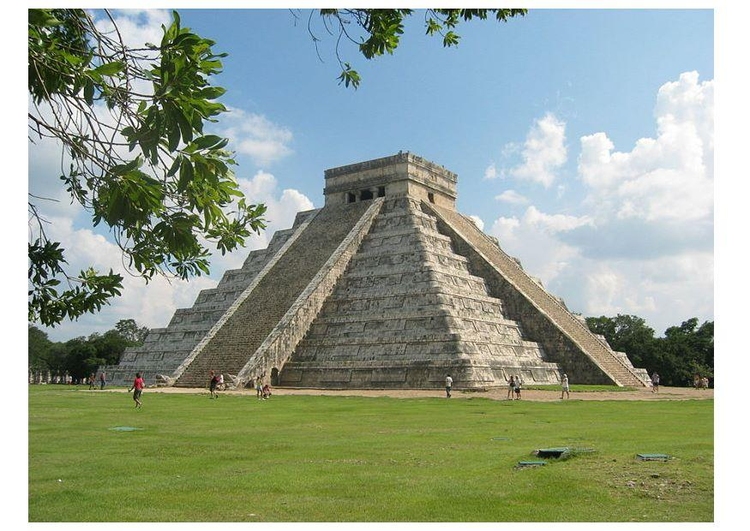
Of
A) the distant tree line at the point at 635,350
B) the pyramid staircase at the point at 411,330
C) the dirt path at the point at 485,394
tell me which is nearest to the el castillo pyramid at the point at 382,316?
the pyramid staircase at the point at 411,330

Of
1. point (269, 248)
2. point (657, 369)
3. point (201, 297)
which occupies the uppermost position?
point (269, 248)

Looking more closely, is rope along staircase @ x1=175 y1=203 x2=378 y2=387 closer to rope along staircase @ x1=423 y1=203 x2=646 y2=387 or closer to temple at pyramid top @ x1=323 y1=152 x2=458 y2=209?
temple at pyramid top @ x1=323 y1=152 x2=458 y2=209

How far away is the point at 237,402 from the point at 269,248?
21293 mm

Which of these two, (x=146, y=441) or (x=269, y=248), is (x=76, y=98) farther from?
(x=269, y=248)

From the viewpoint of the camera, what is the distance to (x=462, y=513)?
7023 mm

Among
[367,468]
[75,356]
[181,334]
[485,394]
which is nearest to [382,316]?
[485,394]

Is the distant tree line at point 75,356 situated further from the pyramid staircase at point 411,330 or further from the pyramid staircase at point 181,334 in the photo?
the pyramid staircase at point 411,330

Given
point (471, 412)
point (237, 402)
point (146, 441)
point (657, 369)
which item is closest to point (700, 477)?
point (146, 441)

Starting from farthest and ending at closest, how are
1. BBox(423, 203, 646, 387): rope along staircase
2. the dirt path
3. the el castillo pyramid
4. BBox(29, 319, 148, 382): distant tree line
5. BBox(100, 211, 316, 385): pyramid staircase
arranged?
1. BBox(29, 319, 148, 382): distant tree line
2. BBox(100, 211, 316, 385): pyramid staircase
3. BBox(423, 203, 646, 387): rope along staircase
4. the el castillo pyramid
5. the dirt path

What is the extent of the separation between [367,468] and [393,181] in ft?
103

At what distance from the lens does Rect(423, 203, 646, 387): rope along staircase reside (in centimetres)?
3134

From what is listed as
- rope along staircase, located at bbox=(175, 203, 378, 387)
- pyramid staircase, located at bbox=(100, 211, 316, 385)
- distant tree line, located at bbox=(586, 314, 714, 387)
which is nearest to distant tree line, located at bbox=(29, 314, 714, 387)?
distant tree line, located at bbox=(586, 314, 714, 387)

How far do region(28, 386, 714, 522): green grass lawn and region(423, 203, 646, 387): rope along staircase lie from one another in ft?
48.4

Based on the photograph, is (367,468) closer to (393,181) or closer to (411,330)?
(411,330)
